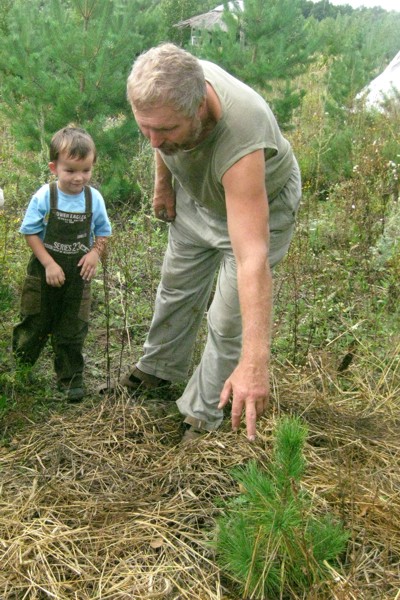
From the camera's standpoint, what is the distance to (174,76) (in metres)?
2.46

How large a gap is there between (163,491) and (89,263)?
3.87ft

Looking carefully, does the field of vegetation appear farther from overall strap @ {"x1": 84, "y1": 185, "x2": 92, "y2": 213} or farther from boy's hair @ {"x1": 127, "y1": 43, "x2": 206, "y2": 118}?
boy's hair @ {"x1": 127, "y1": 43, "x2": 206, "y2": 118}

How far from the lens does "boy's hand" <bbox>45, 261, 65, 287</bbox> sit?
344 cm

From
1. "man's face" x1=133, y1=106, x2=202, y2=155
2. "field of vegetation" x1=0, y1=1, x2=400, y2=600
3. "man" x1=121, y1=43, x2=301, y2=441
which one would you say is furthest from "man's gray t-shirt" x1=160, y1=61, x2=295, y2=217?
"field of vegetation" x1=0, y1=1, x2=400, y2=600

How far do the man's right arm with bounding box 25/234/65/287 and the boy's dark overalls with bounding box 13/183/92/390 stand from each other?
0.05m

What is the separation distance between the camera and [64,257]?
3.51m

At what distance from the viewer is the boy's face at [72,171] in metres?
3.34

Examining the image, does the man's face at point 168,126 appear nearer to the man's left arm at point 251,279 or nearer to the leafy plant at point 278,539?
the man's left arm at point 251,279

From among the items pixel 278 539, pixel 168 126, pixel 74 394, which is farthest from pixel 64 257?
pixel 278 539

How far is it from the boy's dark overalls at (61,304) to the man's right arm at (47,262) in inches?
2.1

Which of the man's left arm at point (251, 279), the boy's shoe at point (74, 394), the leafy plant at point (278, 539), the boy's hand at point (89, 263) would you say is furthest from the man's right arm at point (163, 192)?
the leafy plant at point (278, 539)

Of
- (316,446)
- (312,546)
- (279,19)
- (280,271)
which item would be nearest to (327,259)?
(280,271)

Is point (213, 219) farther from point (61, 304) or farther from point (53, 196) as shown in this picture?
point (61, 304)

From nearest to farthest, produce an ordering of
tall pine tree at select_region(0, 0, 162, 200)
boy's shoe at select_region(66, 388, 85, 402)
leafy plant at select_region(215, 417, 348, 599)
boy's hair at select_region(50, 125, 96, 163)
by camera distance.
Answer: leafy plant at select_region(215, 417, 348, 599), boy's hair at select_region(50, 125, 96, 163), boy's shoe at select_region(66, 388, 85, 402), tall pine tree at select_region(0, 0, 162, 200)
